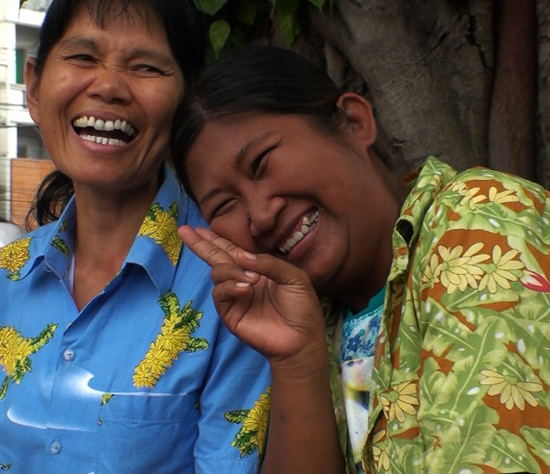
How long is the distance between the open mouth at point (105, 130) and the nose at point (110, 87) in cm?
6

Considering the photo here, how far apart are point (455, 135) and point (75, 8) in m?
1.14

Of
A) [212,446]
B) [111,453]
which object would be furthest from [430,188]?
[111,453]

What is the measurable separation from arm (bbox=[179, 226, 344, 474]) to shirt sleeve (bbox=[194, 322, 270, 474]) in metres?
0.06

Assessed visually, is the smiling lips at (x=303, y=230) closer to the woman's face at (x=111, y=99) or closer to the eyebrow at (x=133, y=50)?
the woman's face at (x=111, y=99)

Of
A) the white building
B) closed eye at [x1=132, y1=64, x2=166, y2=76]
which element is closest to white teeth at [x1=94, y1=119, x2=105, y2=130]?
closed eye at [x1=132, y1=64, x2=166, y2=76]

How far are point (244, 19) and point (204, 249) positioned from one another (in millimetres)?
1206

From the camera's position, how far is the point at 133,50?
2.15 meters

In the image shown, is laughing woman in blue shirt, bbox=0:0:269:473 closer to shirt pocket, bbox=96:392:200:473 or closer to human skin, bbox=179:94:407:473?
shirt pocket, bbox=96:392:200:473

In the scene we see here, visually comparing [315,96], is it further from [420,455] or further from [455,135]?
[420,455]

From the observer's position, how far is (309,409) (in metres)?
1.77

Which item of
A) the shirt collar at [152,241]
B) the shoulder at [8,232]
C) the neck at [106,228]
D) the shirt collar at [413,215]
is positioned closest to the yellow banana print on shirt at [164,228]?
the shirt collar at [152,241]

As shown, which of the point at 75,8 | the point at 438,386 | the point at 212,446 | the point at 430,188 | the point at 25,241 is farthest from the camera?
the point at 25,241

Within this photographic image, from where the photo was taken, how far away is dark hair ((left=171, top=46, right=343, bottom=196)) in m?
1.93

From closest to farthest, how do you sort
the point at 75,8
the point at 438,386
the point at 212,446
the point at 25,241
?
1. the point at 438,386
2. the point at 212,446
3. the point at 75,8
4. the point at 25,241
